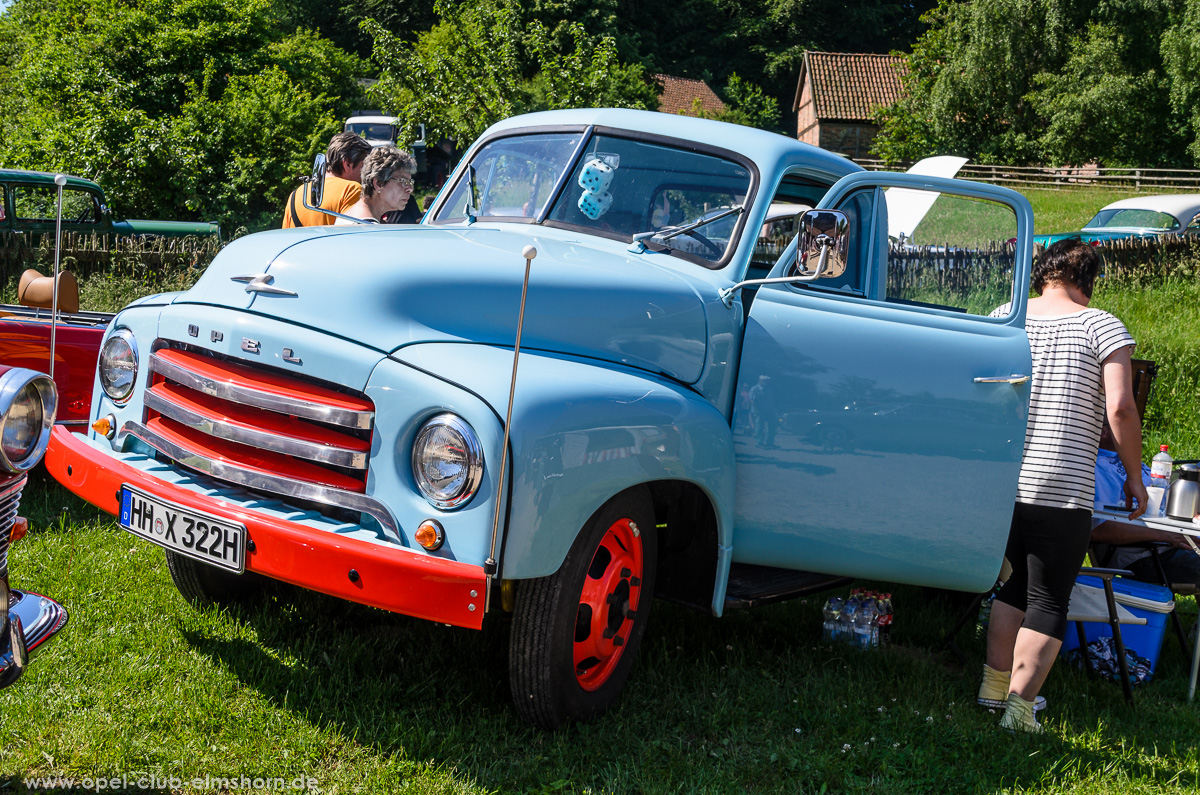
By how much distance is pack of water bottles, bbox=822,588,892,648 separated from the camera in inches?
176

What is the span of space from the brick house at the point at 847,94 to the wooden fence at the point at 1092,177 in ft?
51.2

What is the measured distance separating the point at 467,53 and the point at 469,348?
45.7ft

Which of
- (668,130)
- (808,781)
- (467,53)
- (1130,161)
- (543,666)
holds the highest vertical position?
(1130,161)

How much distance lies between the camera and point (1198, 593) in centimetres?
469

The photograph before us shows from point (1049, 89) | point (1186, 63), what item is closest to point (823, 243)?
point (1186, 63)

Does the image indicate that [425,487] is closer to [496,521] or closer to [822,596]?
[496,521]

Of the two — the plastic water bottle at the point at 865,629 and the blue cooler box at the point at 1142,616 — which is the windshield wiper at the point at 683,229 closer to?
the plastic water bottle at the point at 865,629

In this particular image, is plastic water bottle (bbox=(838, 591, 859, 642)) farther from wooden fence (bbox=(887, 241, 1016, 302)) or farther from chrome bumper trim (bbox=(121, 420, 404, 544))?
chrome bumper trim (bbox=(121, 420, 404, 544))

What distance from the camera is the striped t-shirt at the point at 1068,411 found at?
151 inches

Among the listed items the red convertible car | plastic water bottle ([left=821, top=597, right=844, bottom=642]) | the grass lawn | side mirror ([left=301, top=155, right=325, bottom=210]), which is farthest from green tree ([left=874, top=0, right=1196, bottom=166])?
the red convertible car

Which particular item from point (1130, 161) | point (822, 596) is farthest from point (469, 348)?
point (1130, 161)

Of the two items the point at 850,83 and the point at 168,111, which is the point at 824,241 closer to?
the point at 168,111

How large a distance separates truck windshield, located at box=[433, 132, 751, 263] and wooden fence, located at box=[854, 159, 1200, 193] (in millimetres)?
29637

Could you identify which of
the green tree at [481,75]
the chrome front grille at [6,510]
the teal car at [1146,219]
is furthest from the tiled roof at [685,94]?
the chrome front grille at [6,510]
